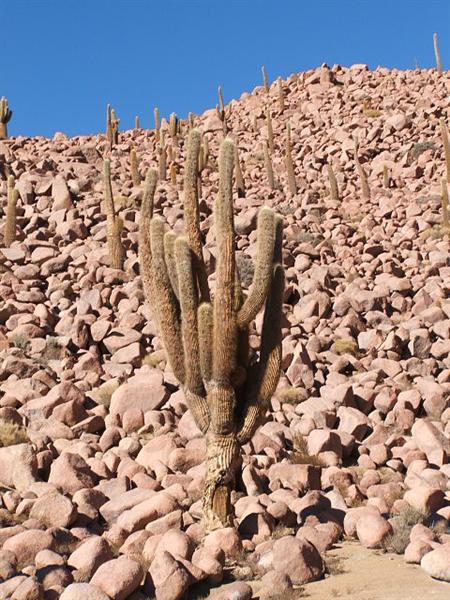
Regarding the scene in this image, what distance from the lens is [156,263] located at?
7648mm

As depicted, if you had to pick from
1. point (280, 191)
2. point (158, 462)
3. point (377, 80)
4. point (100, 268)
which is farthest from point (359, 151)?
point (158, 462)

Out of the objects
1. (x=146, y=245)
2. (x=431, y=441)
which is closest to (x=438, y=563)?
(x=431, y=441)

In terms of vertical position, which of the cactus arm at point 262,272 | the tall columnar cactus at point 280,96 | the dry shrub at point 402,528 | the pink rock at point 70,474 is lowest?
the dry shrub at point 402,528

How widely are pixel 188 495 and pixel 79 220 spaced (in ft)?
40.9

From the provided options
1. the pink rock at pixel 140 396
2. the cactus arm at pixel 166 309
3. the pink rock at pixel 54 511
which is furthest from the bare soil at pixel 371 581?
the pink rock at pixel 140 396

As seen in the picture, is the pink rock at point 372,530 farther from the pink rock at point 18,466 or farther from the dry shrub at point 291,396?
the dry shrub at point 291,396

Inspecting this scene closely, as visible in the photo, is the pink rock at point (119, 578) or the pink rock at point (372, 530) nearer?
the pink rock at point (119, 578)

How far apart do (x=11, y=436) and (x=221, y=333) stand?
13.1 feet

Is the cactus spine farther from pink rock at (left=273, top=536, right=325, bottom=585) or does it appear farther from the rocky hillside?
pink rock at (left=273, top=536, right=325, bottom=585)

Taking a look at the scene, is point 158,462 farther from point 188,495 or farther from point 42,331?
point 42,331

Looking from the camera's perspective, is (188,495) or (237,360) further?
(188,495)

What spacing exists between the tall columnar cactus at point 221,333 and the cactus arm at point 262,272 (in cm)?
1

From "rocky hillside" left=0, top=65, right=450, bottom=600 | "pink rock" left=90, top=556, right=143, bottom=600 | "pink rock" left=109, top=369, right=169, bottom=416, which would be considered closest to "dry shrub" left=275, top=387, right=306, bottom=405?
"rocky hillside" left=0, top=65, right=450, bottom=600

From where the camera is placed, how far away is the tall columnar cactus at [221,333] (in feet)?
23.2
